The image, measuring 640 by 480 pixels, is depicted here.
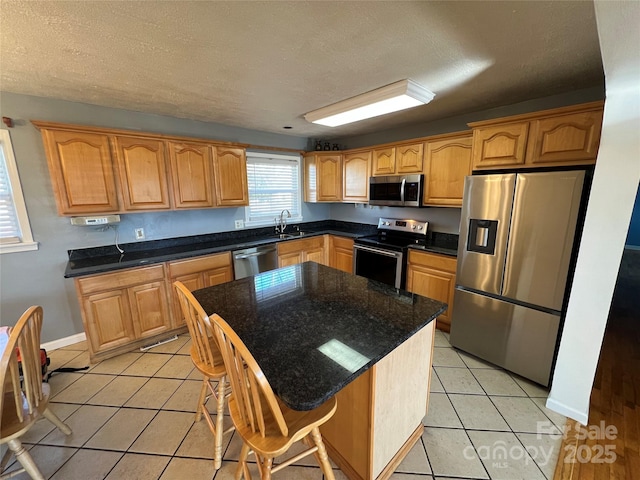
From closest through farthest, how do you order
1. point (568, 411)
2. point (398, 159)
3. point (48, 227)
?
point (568, 411) → point (48, 227) → point (398, 159)

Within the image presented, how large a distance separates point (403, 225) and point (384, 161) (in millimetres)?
912

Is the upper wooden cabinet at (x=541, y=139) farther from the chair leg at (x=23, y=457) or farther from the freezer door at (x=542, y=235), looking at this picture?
the chair leg at (x=23, y=457)

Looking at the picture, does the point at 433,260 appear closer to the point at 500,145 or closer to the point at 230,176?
the point at 500,145

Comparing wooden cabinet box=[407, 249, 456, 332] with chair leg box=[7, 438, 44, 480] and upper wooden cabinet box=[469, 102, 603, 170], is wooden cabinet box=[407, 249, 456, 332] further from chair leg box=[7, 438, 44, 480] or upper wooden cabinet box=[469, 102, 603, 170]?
chair leg box=[7, 438, 44, 480]

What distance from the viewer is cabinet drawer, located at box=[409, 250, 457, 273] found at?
8.93 ft

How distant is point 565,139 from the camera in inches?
73.9

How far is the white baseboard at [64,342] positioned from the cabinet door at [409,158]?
3.92m

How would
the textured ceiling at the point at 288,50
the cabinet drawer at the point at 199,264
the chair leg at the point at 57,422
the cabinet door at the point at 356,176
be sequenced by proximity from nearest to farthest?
the textured ceiling at the point at 288,50 < the chair leg at the point at 57,422 < the cabinet drawer at the point at 199,264 < the cabinet door at the point at 356,176

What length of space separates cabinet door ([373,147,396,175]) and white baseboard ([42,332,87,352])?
3.80 meters

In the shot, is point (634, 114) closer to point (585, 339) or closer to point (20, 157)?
point (585, 339)

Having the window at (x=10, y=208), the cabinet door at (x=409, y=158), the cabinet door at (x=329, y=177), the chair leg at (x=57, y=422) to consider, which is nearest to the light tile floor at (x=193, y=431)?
the chair leg at (x=57, y=422)

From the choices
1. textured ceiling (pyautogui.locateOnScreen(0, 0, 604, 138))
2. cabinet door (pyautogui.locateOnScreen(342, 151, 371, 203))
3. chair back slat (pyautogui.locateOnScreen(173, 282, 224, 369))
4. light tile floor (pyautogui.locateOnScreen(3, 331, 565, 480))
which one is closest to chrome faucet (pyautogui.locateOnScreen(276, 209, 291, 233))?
cabinet door (pyautogui.locateOnScreen(342, 151, 371, 203))

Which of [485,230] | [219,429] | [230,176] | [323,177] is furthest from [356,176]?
[219,429]

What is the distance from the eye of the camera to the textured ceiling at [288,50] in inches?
47.4
